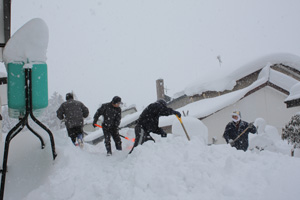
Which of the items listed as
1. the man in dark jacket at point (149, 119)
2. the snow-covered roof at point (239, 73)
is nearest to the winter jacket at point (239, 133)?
the man in dark jacket at point (149, 119)

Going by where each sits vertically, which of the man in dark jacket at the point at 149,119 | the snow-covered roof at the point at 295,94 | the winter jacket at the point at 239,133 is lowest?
the winter jacket at the point at 239,133

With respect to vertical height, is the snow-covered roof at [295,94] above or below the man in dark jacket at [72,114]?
above

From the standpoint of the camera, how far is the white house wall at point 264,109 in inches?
489

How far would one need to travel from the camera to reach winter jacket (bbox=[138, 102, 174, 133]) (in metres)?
5.22

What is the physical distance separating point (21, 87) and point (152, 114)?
339 centimetres

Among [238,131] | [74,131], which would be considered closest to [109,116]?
[74,131]

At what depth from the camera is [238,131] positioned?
6.02 meters

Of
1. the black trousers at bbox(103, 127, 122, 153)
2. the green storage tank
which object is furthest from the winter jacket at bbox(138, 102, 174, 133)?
the green storage tank

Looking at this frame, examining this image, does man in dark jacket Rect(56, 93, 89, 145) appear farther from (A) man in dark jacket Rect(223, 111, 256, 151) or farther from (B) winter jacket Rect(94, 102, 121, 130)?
(A) man in dark jacket Rect(223, 111, 256, 151)

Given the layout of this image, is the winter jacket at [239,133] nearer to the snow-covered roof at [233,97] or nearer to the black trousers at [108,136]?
the black trousers at [108,136]

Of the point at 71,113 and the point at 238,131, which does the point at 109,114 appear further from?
the point at 238,131

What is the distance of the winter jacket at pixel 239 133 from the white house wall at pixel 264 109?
620cm

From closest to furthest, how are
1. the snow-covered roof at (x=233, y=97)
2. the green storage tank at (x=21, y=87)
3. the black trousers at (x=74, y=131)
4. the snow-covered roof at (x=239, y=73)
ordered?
1. the green storage tank at (x=21, y=87)
2. the black trousers at (x=74, y=131)
3. the snow-covered roof at (x=233, y=97)
4. the snow-covered roof at (x=239, y=73)

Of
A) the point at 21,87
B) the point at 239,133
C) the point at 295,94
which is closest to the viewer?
the point at 21,87
